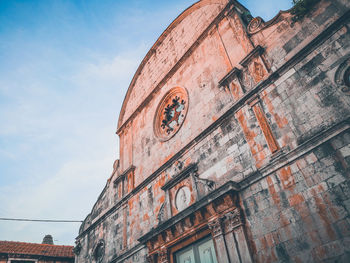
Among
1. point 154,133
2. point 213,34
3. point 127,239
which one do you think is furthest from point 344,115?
point 127,239

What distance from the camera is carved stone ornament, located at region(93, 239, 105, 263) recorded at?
1061 centimetres

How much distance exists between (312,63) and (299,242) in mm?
3959

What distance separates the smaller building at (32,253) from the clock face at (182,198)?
41.9 feet

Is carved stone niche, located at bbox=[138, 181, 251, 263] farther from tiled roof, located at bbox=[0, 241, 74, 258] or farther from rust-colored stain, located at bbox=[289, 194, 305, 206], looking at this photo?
tiled roof, located at bbox=[0, 241, 74, 258]

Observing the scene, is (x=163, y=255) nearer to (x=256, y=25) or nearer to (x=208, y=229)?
(x=208, y=229)

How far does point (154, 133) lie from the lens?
11.0m

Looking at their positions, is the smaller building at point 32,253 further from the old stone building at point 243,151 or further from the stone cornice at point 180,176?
the stone cornice at point 180,176

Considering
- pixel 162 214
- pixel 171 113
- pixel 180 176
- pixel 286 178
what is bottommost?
pixel 286 178

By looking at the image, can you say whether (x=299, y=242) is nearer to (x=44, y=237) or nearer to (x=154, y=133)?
(x=154, y=133)

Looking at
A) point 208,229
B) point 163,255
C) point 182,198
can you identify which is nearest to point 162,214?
point 182,198

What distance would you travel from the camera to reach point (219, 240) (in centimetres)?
621

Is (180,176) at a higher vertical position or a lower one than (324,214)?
higher

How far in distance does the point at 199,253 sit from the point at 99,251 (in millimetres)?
5851

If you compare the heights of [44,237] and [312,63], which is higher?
[44,237]
